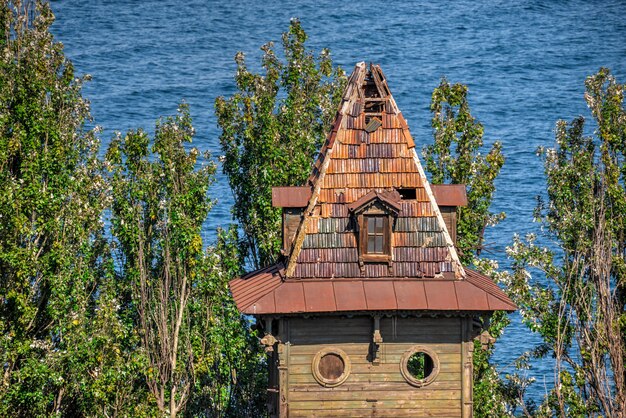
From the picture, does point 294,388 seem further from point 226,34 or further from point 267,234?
point 226,34

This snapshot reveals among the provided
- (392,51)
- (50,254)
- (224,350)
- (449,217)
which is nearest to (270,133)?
(224,350)

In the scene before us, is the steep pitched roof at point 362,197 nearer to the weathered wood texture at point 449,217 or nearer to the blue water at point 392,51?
the weathered wood texture at point 449,217

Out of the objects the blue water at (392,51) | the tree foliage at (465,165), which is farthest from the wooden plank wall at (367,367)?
the blue water at (392,51)

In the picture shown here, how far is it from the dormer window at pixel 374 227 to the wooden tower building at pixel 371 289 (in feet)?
0.07

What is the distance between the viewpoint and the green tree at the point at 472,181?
43.2m

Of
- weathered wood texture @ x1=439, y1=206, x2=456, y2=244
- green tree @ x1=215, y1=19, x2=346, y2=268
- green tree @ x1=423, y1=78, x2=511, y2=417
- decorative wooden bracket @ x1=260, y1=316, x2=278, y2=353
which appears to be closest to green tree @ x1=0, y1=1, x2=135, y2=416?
green tree @ x1=215, y1=19, x2=346, y2=268

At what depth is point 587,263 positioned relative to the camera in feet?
146

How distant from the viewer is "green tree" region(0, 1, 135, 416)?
43469 millimetres

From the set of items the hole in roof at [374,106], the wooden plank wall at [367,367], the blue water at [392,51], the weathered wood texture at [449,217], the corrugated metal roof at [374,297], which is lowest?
the wooden plank wall at [367,367]

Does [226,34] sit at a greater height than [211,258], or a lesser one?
greater

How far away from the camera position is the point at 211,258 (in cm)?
4488

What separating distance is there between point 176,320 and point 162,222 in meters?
3.08

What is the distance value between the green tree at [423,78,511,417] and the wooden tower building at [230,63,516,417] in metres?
9.73

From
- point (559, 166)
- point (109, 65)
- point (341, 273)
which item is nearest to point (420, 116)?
point (109, 65)
